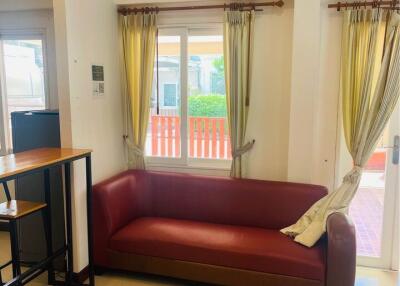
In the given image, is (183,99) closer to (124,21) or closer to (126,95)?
(126,95)

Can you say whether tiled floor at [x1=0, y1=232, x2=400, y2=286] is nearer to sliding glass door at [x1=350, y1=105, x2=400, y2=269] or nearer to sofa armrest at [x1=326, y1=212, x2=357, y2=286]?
sliding glass door at [x1=350, y1=105, x2=400, y2=269]

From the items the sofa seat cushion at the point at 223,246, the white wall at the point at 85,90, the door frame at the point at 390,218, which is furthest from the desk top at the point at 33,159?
the door frame at the point at 390,218

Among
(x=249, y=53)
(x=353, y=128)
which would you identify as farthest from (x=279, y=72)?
(x=353, y=128)

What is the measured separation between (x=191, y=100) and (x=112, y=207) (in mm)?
1331

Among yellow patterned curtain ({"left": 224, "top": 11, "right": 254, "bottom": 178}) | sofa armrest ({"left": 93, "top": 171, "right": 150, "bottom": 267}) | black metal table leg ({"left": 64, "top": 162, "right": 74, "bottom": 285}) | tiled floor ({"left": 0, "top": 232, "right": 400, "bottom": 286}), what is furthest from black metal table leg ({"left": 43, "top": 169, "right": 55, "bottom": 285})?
yellow patterned curtain ({"left": 224, "top": 11, "right": 254, "bottom": 178})

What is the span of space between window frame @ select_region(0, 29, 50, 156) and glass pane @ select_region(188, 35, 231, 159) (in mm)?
1611

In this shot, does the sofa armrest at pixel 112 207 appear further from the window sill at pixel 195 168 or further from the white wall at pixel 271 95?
the white wall at pixel 271 95

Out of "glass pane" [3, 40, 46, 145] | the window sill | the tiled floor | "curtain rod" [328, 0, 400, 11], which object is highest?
"curtain rod" [328, 0, 400, 11]

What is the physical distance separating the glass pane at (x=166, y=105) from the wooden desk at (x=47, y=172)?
1.14 m

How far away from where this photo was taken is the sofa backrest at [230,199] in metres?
2.96

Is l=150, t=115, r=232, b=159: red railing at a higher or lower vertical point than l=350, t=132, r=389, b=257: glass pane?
higher

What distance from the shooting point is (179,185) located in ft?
10.8

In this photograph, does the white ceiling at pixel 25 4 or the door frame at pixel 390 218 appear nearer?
the door frame at pixel 390 218

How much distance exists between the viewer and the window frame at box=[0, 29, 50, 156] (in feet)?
12.5
